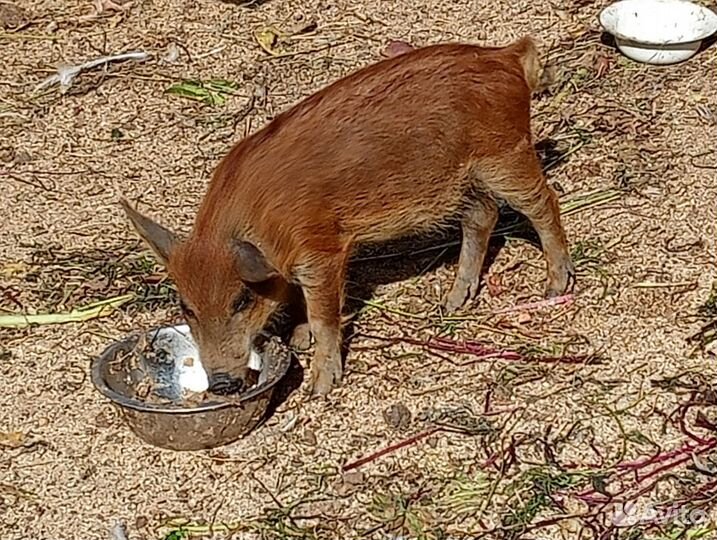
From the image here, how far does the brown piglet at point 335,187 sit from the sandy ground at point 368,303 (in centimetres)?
37

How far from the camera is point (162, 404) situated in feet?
17.5

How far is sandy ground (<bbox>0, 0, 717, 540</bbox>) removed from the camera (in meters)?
5.15

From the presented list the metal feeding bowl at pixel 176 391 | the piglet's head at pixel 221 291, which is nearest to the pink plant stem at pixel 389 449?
the metal feeding bowl at pixel 176 391

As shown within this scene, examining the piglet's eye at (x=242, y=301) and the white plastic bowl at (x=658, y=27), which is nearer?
the piglet's eye at (x=242, y=301)

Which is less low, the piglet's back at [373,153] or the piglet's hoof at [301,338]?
the piglet's back at [373,153]

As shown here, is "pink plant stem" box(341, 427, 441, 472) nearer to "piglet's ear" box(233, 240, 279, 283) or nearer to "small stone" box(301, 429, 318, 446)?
"small stone" box(301, 429, 318, 446)

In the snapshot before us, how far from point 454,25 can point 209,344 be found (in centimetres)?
332

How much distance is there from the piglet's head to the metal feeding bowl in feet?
0.34

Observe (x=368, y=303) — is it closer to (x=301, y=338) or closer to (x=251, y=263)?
(x=301, y=338)

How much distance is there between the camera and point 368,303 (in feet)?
20.2

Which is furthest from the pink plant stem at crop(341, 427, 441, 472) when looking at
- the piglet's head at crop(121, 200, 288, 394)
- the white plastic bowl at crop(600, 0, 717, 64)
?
the white plastic bowl at crop(600, 0, 717, 64)

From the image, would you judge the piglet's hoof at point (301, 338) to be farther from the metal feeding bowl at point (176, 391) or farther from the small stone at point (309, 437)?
the small stone at point (309, 437)

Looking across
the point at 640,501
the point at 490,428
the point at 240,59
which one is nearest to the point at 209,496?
the point at 490,428

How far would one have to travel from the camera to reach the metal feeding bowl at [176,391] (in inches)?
206
